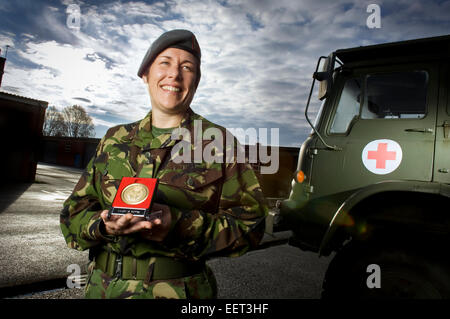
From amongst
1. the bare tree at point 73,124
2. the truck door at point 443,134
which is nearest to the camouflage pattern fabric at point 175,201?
the truck door at point 443,134

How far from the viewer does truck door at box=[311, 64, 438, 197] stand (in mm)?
2623

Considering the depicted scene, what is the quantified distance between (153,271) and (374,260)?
2045 mm

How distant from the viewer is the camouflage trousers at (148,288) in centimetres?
121

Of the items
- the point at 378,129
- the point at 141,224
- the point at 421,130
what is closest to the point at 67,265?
the point at 141,224

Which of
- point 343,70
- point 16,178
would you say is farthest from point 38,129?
point 343,70

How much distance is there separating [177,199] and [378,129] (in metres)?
2.35

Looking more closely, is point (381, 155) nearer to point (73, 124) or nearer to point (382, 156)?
point (382, 156)

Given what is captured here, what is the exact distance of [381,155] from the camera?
Result: 275cm

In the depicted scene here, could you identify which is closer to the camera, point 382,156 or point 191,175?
point 191,175

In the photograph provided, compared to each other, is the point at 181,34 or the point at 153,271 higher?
the point at 181,34

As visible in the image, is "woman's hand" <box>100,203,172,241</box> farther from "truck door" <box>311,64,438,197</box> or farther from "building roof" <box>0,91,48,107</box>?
"building roof" <box>0,91,48,107</box>

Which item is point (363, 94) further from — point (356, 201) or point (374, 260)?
point (374, 260)

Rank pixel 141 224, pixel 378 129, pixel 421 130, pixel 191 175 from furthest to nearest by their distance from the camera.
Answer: pixel 378 129 → pixel 421 130 → pixel 191 175 → pixel 141 224
